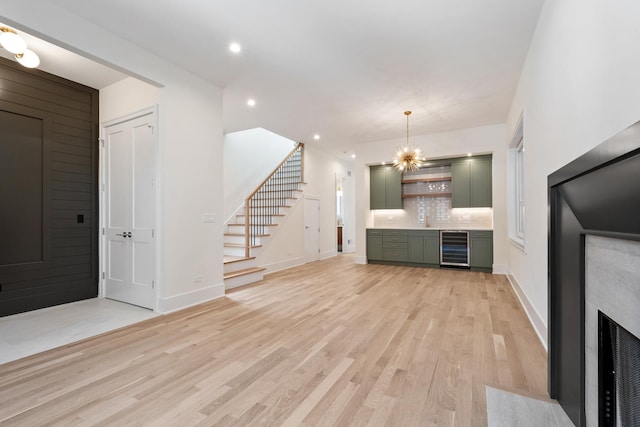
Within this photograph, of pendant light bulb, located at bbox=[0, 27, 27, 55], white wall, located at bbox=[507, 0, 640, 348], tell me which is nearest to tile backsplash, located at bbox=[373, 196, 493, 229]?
white wall, located at bbox=[507, 0, 640, 348]

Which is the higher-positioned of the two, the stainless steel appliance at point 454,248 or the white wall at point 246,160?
the white wall at point 246,160

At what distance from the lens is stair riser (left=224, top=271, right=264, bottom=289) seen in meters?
4.78

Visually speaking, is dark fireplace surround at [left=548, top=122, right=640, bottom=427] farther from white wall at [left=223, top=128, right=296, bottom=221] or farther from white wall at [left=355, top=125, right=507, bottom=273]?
white wall at [left=223, top=128, right=296, bottom=221]

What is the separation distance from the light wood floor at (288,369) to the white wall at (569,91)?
901 mm

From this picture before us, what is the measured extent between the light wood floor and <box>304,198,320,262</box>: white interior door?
395cm

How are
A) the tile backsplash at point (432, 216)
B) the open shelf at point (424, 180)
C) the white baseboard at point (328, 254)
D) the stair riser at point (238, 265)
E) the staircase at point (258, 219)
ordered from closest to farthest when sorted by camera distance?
the stair riser at point (238, 265) → the staircase at point (258, 219) → the tile backsplash at point (432, 216) → the open shelf at point (424, 180) → the white baseboard at point (328, 254)

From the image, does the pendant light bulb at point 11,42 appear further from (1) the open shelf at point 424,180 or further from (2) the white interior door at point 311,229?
(1) the open shelf at point 424,180

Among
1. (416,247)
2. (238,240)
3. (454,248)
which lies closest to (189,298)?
(238,240)

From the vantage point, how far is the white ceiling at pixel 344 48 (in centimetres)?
270

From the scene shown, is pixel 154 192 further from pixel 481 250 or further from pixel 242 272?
pixel 481 250

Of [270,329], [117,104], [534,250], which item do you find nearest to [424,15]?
[534,250]

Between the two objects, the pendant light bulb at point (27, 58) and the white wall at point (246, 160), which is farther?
the white wall at point (246, 160)

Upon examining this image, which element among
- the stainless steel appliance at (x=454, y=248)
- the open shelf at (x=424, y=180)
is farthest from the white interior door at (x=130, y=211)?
the stainless steel appliance at (x=454, y=248)

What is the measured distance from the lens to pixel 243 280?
5.09 m
